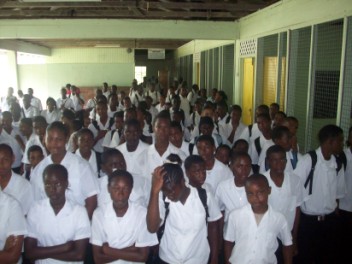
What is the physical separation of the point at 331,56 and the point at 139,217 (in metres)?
4.19

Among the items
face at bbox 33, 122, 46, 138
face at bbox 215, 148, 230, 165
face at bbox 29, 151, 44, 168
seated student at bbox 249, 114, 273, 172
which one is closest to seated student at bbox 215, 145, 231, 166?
face at bbox 215, 148, 230, 165

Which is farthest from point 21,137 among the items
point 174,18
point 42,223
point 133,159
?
point 174,18

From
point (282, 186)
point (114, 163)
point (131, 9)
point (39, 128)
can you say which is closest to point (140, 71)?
point (131, 9)

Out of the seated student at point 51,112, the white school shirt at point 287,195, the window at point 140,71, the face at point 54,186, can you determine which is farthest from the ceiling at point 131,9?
the window at point 140,71

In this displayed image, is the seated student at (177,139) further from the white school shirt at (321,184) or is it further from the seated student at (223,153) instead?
the white school shirt at (321,184)

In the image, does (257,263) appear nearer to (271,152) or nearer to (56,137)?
(271,152)

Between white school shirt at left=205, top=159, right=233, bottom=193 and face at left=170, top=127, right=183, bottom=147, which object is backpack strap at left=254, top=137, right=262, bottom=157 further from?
white school shirt at left=205, top=159, right=233, bottom=193

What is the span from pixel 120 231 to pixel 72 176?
76 cm

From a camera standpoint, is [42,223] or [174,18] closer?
[42,223]

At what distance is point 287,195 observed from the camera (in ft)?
10.2

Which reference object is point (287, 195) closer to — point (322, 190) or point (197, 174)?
point (322, 190)

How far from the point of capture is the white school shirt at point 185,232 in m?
2.56

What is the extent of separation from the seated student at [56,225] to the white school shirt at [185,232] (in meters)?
0.58

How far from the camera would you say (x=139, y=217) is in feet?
8.69
